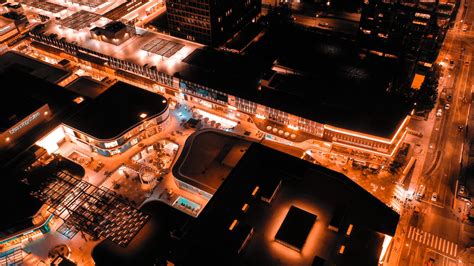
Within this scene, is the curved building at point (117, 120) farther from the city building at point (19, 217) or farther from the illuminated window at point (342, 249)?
the illuminated window at point (342, 249)

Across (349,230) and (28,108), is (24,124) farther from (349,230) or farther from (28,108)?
(349,230)

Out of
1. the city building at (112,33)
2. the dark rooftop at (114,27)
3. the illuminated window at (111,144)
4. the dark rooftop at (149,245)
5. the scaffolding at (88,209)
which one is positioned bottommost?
the dark rooftop at (149,245)

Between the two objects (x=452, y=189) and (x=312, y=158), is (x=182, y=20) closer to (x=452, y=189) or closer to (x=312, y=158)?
(x=312, y=158)

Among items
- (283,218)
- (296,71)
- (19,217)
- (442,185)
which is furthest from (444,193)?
(19,217)

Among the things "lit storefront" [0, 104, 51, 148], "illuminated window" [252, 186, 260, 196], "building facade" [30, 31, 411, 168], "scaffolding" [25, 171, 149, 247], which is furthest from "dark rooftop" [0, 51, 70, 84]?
"illuminated window" [252, 186, 260, 196]

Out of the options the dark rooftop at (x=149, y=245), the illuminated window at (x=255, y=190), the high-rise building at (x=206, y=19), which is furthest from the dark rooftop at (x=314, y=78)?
the dark rooftop at (x=149, y=245)
